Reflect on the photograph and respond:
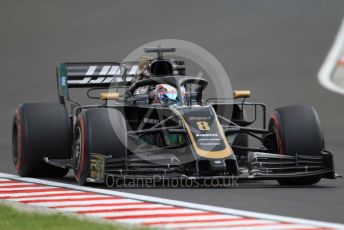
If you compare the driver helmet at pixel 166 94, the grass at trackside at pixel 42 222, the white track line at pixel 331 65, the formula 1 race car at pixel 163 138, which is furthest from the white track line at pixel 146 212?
the white track line at pixel 331 65

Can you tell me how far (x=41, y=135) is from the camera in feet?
46.6

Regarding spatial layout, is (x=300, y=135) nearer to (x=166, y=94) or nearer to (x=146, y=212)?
(x=166, y=94)

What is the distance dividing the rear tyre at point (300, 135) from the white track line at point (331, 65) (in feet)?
34.4

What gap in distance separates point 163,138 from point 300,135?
1.72 m

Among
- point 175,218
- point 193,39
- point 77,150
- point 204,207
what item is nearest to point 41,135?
point 77,150

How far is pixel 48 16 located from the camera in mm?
32719

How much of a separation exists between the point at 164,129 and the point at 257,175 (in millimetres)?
1239

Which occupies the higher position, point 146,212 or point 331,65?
point 331,65

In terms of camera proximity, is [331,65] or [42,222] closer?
[42,222]

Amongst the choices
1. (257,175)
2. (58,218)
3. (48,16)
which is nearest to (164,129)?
(257,175)

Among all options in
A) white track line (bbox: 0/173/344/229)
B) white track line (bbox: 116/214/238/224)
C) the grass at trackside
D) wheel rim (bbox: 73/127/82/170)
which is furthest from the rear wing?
white track line (bbox: 116/214/238/224)

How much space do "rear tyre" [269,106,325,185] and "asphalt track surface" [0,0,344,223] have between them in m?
6.22

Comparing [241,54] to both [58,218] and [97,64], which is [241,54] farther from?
[58,218]

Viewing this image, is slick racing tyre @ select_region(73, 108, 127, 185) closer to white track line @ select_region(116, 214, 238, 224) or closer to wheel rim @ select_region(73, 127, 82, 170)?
wheel rim @ select_region(73, 127, 82, 170)
